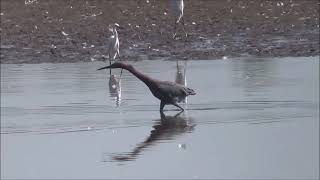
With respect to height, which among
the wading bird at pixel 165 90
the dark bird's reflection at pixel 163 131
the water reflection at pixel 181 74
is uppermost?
the wading bird at pixel 165 90

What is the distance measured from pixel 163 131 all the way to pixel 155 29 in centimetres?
1211

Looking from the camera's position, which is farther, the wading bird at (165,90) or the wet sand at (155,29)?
the wet sand at (155,29)

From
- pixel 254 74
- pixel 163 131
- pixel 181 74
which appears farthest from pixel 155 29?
pixel 163 131

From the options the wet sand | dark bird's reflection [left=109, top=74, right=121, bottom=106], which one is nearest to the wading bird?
dark bird's reflection [left=109, top=74, right=121, bottom=106]

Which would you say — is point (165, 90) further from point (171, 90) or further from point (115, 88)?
point (115, 88)

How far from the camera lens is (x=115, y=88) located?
1727cm

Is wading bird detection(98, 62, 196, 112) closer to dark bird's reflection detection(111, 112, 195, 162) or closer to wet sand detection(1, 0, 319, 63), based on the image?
dark bird's reflection detection(111, 112, 195, 162)

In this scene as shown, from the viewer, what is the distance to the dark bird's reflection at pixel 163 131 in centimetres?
1173

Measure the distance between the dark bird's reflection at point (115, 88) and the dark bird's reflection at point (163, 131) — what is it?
60.9 inches

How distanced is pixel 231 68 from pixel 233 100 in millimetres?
4242

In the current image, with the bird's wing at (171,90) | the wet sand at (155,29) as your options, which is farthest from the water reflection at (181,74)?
the bird's wing at (171,90)

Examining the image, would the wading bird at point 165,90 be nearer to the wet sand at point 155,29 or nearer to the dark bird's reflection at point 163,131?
the dark bird's reflection at point 163,131

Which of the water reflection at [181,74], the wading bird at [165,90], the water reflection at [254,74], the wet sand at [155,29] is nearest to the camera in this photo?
the wading bird at [165,90]

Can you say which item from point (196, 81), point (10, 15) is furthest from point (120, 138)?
point (10, 15)
